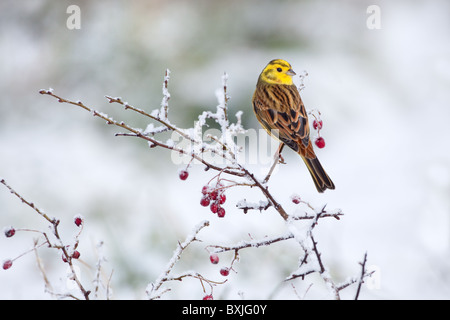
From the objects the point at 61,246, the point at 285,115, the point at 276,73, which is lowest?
the point at 61,246

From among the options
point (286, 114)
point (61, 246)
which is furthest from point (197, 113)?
point (61, 246)

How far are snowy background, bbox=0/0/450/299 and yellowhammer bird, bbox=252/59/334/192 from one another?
31.5 inches

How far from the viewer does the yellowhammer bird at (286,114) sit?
3.22ft

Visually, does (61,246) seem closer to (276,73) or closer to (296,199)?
(296,199)

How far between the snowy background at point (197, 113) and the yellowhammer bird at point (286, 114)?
0.80m

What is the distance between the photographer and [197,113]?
263cm

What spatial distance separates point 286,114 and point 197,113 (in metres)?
1.57

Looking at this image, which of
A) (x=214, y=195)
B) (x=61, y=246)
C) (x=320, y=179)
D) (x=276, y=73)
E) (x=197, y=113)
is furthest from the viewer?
(x=197, y=113)

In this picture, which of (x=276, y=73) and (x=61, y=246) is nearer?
(x=61, y=246)

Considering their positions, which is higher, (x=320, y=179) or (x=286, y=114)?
(x=286, y=114)
